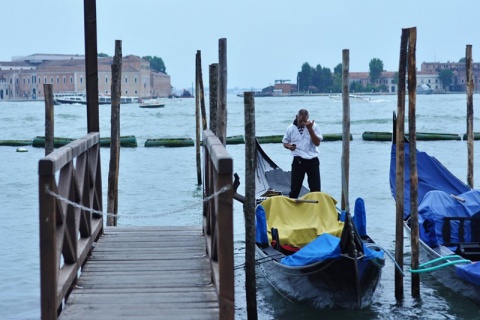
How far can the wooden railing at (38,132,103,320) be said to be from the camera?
4.14 metres

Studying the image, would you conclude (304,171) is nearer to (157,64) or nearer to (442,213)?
(442,213)

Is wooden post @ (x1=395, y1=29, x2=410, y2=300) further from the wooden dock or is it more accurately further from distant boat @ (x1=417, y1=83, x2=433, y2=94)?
distant boat @ (x1=417, y1=83, x2=433, y2=94)

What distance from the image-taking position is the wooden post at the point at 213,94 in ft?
23.1

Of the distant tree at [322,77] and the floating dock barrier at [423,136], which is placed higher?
the distant tree at [322,77]

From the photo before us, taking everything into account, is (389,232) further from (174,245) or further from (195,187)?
(195,187)

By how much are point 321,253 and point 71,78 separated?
3968 inches

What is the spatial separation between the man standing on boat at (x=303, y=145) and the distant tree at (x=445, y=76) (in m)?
111

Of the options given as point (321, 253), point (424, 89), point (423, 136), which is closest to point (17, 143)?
point (423, 136)

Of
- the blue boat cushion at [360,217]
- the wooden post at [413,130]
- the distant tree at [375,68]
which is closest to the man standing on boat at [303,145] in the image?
the blue boat cushion at [360,217]

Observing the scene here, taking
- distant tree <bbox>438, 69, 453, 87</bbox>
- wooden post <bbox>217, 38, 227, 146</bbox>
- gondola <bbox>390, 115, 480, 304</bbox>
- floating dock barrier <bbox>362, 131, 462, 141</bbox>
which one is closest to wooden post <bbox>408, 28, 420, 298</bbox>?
gondola <bbox>390, 115, 480, 304</bbox>

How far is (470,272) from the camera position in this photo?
6875mm

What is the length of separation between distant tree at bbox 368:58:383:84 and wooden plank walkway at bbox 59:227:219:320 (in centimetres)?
11082

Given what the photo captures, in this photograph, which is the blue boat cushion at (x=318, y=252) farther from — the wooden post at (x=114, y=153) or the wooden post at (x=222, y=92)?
the wooden post at (x=114, y=153)

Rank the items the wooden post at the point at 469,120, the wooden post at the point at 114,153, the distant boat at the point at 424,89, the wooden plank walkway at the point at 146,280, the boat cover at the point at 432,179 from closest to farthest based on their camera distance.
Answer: the wooden plank walkway at the point at 146,280, the wooden post at the point at 114,153, the boat cover at the point at 432,179, the wooden post at the point at 469,120, the distant boat at the point at 424,89
